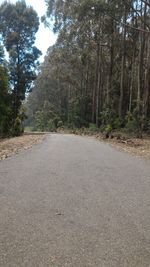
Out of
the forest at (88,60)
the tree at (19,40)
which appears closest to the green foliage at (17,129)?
the forest at (88,60)

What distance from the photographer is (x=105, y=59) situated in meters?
54.5

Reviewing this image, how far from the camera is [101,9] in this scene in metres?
29.5

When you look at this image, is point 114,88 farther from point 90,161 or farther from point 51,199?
point 51,199

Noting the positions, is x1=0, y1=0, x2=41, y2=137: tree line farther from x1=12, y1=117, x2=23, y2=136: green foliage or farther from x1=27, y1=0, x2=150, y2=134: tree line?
x1=12, y1=117, x2=23, y2=136: green foliage

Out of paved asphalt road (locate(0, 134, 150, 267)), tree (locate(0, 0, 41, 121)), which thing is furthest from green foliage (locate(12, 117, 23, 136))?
paved asphalt road (locate(0, 134, 150, 267))

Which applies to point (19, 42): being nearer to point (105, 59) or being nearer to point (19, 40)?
point (19, 40)

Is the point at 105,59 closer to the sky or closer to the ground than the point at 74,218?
closer to the sky

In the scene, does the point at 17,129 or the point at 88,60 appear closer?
the point at 17,129

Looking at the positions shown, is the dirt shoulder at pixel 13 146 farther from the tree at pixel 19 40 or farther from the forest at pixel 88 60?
the tree at pixel 19 40

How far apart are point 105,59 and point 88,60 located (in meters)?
2.42

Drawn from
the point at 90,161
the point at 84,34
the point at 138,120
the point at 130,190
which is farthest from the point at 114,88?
the point at 130,190

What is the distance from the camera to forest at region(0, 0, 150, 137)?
109 feet

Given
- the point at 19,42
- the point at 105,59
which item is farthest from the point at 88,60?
the point at 19,42

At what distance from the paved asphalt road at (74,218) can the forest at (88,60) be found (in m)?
19.2
